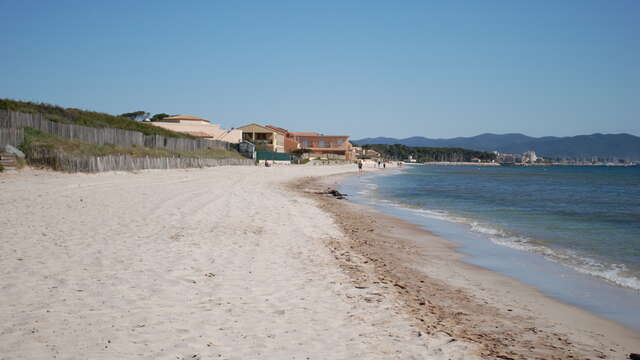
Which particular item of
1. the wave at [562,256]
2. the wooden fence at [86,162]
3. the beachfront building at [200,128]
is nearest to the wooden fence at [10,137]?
the wooden fence at [86,162]

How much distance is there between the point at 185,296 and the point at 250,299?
0.79 m

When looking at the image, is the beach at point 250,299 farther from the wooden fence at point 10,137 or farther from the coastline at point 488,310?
the wooden fence at point 10,137

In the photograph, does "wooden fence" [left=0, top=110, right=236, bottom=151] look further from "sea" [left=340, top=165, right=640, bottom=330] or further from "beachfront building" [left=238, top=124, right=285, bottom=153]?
"beachfront building" [left=238, top=124, right=285, bottom=153]

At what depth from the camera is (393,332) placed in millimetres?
5191

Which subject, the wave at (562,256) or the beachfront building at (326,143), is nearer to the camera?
the wave at (562,256)

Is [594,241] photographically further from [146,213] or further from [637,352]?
[146,213]

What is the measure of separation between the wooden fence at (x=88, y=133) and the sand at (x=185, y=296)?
715 inches

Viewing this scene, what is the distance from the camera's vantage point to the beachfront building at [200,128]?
7243 centimetres

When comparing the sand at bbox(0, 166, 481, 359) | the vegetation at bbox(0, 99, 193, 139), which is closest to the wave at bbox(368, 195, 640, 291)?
the sand at bbox(0, 166, 481, 359)

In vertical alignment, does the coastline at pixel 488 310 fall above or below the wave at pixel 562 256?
above

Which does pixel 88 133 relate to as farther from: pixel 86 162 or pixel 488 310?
pixel 488 310

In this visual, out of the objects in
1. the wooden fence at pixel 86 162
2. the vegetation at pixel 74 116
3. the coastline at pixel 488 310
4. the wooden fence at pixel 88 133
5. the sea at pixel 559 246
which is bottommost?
the sea at pixel 559 246

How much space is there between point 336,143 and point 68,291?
113413mm

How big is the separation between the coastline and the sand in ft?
Result: 1.27
